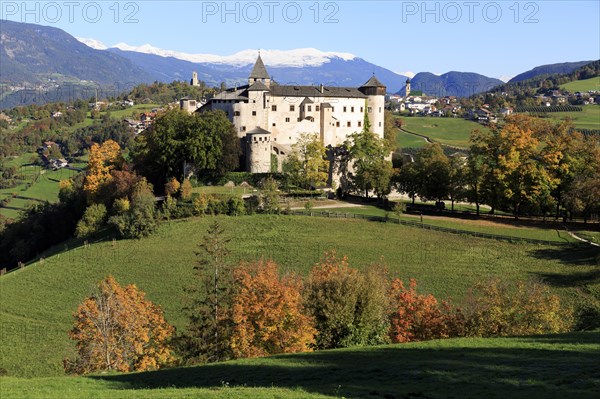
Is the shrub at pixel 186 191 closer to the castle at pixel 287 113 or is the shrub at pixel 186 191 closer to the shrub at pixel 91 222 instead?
the castle at pixel 287 113

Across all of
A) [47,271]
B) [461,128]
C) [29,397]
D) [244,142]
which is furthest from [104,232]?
[461,128]

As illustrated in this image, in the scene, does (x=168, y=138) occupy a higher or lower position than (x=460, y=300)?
higher

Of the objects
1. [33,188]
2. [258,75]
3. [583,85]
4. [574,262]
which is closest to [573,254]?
[574,262]

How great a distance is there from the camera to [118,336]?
34.4 m

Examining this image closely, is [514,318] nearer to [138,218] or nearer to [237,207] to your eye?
[237,207]

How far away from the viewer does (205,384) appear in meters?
22.2

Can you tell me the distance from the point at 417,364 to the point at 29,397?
12.6 metres

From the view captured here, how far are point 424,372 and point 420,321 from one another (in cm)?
1350

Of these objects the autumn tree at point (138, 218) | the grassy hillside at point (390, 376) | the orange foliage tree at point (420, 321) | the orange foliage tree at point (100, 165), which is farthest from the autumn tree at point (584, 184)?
the orange foliage tree at point (100, 165)

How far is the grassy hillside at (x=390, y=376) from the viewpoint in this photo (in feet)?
62.6

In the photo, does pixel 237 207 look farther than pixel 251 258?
Yes

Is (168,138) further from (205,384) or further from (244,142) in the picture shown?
(205,384)

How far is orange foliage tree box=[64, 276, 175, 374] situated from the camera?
107 feet

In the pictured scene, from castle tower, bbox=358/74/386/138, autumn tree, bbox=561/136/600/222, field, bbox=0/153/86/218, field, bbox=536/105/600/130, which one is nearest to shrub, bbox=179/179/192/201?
castle tower, bbox=358/74/386/138
